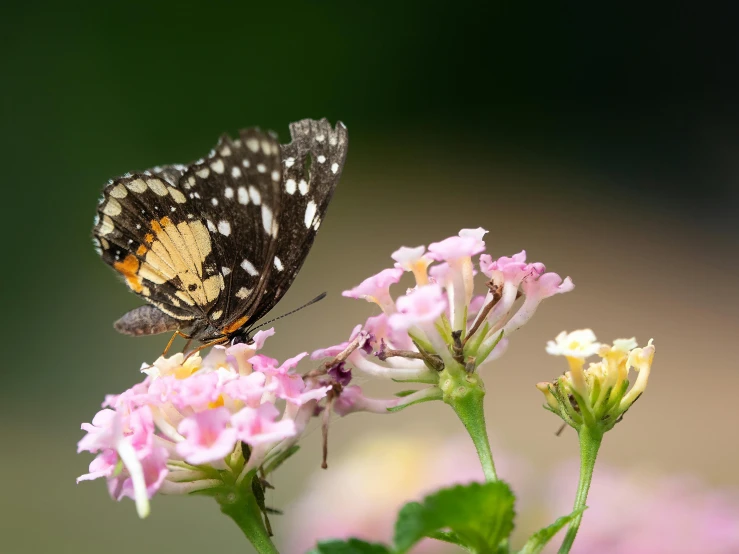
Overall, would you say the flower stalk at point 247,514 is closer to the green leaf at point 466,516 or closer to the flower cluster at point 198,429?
the flower cluster at point 198,429

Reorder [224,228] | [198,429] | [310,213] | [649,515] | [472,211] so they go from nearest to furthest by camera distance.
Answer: [198,429] → [649,515] → [310,213] → [224,228] → [472,211]

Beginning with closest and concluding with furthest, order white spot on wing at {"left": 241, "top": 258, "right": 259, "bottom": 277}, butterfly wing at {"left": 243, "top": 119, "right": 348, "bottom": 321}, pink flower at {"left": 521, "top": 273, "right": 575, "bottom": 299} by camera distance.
Result: pink flower at {"left": 521, "top": 273, "right": 575, "bottom": 299}, butterfly wing at {"left": 243, "top": 119, "right": 348, "bottom": 321}, white spot on wing at {"left": 241, "top": 258, "right": 259, "bottom": 277}

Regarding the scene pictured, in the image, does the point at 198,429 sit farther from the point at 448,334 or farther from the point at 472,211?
the point at 472,211

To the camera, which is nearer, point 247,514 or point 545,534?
point 545,534

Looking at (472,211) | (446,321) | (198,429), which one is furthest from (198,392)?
(472,211)

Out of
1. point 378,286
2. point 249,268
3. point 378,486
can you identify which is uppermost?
point 249,268

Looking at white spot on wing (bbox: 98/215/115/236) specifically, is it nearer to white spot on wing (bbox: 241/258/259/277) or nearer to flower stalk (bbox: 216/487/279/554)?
white spot on wing (bbox: 241/258/259/277)

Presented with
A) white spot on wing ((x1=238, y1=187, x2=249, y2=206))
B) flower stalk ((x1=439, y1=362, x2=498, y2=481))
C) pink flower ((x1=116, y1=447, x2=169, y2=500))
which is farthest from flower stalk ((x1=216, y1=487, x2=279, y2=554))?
white spot on wing ((x1=238, y1=187, x2=249, y2=206))

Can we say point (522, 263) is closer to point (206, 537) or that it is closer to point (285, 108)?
point (206, 537)
